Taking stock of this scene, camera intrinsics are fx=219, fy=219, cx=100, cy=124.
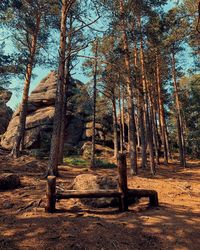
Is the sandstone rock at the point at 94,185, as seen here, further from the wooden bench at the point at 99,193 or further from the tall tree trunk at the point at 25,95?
the tall tree trunk at the point at 25,95

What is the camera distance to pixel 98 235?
451cm

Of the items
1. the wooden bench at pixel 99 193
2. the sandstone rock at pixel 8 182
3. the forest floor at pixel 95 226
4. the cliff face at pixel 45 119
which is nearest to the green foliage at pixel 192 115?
the cliff face at pixel 45 119

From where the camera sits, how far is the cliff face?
81.4ft

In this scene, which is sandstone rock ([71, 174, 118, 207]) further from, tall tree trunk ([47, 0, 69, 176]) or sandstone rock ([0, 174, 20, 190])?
tall tree trunk ([47, 0, 69, 176])

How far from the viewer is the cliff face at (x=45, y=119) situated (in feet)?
81.4

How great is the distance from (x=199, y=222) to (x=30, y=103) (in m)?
26.8

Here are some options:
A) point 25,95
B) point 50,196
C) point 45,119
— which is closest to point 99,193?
point 50,196

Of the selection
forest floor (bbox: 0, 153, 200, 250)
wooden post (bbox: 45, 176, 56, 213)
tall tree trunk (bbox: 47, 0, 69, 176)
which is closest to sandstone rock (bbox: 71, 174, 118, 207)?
forest floor (bbox: 0, 153, 200, 250)

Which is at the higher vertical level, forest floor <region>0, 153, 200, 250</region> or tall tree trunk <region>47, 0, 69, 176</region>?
tall tree trunk <region>47, 0, 69, 176</region>

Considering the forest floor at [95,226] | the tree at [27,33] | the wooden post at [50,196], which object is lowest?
the forest floor at [95,226]

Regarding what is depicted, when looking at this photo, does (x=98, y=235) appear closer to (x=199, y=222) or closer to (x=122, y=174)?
(x=122, y=174)

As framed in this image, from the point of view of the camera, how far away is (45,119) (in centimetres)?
2647

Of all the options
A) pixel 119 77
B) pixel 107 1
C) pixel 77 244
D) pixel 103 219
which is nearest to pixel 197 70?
pixel 119 77

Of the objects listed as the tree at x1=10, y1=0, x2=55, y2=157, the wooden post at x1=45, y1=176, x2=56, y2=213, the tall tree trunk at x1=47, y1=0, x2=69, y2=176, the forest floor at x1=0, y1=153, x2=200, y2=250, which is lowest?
the forest floor at x1=0, y1=153, x2=200, y2=250
